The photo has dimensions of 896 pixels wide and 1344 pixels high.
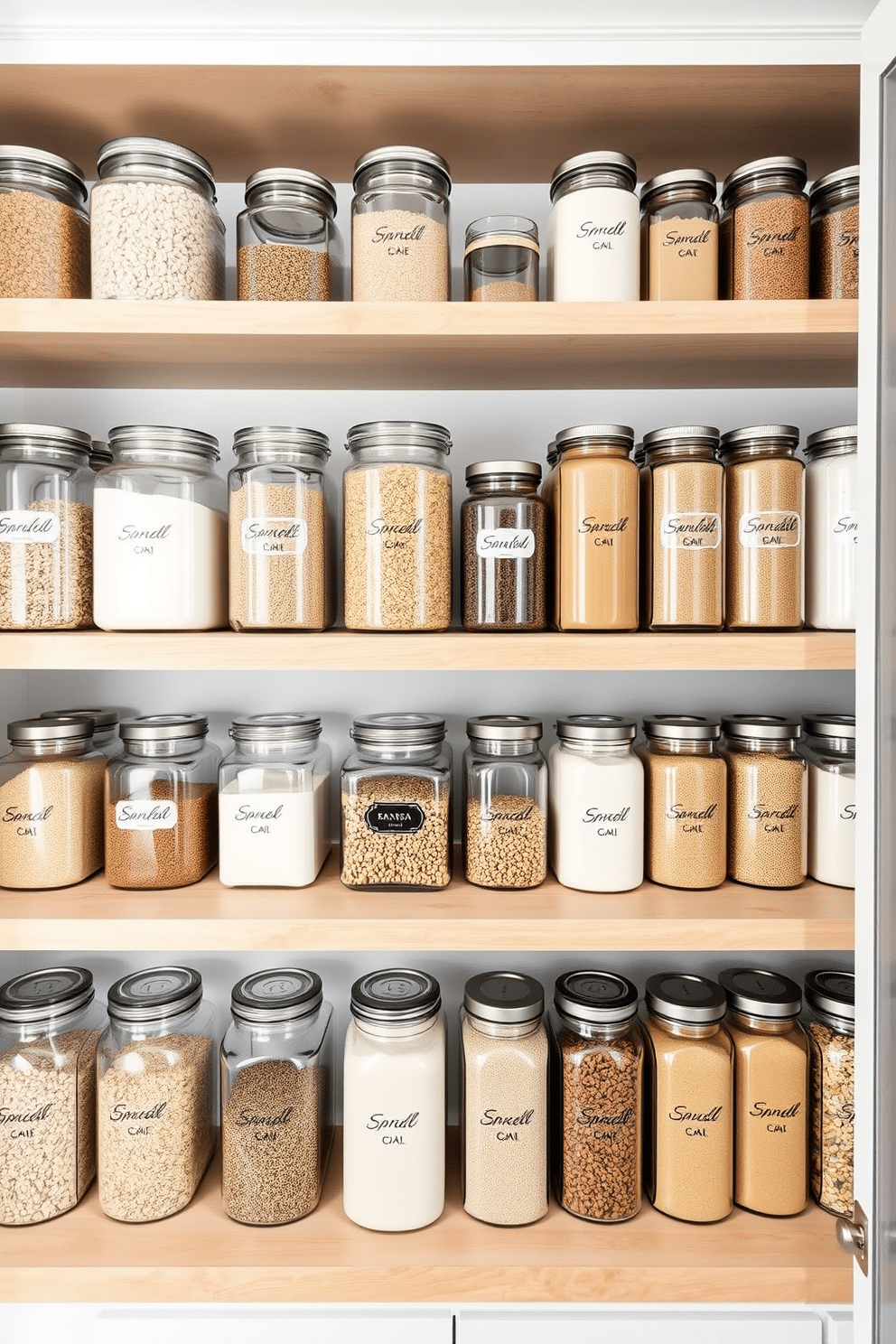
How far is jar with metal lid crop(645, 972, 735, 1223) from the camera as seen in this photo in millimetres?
954

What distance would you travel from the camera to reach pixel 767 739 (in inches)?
40.0

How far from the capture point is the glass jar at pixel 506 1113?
944mm

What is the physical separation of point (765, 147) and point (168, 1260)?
163cm

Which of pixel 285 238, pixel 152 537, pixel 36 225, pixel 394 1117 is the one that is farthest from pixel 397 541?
pixel 394 1117

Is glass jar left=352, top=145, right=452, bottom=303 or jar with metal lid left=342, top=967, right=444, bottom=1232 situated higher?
glass jar left=352, top=145, right=452, bottom=303

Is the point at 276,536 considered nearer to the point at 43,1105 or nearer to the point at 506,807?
the point at 506,807

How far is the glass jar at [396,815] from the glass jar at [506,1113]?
0.60 feet

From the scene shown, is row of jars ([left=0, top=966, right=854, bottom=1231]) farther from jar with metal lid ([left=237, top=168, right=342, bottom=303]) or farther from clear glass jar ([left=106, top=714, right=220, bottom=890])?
jar with metal lid ([left=237, top=168, right=342, bottom=303])

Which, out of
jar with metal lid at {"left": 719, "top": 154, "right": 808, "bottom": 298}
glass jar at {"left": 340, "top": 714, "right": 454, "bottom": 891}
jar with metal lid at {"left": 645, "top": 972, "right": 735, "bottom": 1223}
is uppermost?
jar with metal lid at {"left": 719, "top": 154, "right": 808, "bottom": 298}

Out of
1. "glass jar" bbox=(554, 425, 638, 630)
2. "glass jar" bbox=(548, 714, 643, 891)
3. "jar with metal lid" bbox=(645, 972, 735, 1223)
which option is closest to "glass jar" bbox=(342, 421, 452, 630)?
"glass jar" bbox=(554, 425, 638, 630)

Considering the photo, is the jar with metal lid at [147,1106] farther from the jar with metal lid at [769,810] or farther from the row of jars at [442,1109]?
the jar with metal lid at [769,810]

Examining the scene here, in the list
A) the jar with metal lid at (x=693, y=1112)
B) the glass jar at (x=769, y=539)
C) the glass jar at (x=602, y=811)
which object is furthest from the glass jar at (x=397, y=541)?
the jar with metal lid at (x=693, y=1112)

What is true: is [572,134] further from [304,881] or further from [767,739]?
[304,881]

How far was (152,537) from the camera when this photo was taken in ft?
3.06
